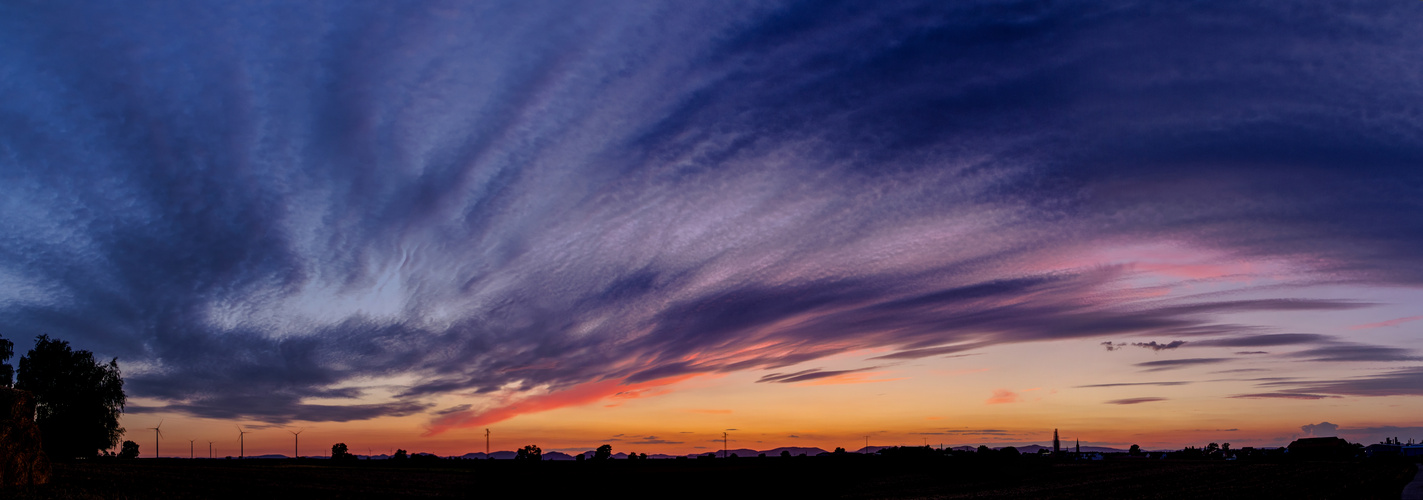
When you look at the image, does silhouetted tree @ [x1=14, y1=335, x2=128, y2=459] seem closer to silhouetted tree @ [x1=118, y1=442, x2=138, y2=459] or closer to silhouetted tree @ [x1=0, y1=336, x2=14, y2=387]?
silhouetted tree @ [x1=0, y1=336, x2=14, y2=387]

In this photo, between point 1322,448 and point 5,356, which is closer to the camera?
point 5,356

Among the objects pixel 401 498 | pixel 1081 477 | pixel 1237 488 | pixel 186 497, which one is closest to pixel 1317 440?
pixel 1081 477

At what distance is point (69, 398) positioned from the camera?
90.2 m

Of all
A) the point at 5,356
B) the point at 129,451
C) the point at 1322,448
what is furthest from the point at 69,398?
the point at 1322,448

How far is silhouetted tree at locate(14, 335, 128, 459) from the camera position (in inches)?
3519

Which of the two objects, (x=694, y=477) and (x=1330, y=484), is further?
(x=1330, y=484)

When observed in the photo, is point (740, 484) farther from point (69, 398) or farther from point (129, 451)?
point (129, 451)

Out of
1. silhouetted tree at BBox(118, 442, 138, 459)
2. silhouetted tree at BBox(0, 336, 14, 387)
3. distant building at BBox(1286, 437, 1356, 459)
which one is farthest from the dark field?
silhouetted tree at BBox(118, 442, 138, 459)

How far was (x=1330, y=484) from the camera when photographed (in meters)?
66.9

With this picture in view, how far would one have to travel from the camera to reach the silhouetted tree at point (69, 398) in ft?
293

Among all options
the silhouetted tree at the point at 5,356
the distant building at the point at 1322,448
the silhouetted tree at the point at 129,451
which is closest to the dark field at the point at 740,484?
the silhouetted tree at the point at 5,356

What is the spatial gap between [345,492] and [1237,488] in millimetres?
78593

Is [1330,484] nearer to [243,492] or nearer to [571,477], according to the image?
[571,477]

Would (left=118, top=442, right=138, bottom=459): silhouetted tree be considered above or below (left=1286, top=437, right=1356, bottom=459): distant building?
above
